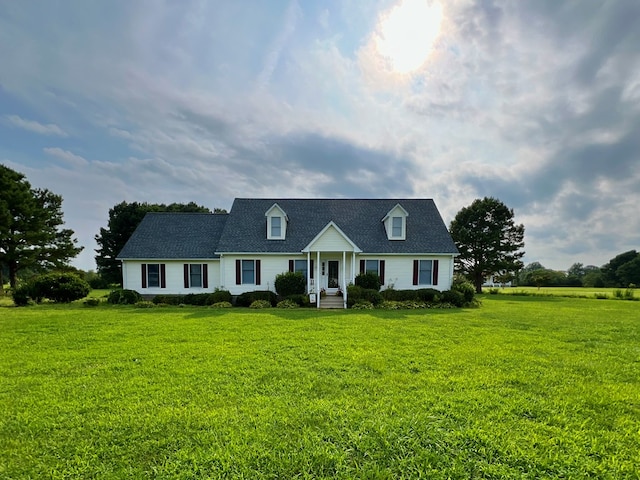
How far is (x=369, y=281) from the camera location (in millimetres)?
18781

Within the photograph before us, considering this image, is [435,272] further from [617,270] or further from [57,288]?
[617,270]

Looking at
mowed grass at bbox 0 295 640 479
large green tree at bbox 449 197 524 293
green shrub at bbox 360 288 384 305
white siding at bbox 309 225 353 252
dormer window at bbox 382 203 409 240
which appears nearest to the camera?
mowed grass at bbox 0 295 640 479

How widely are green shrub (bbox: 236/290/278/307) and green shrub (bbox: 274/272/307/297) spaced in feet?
2.31

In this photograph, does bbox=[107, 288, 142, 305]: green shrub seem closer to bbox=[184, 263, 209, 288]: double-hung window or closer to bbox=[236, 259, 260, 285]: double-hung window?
bbox=[184, 263, 209, 288]: double-hung window

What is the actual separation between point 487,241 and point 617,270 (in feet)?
139

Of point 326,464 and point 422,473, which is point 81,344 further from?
point 422,473

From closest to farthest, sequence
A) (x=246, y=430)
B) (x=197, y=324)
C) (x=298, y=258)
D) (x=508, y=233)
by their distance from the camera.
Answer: (x=246, y=430), (x=197, y=324), (x=298, y=258), (x=508, y=233)

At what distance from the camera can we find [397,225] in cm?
2092

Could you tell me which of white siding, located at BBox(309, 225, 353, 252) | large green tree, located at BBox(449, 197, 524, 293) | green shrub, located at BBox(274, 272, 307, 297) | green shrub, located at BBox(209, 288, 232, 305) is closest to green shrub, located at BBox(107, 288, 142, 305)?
green shrub, located at BBox(209, 288, 232, 305)

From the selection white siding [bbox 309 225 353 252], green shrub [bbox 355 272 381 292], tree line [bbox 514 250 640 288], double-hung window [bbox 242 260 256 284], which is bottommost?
tree line [bbox 514 250 640 288]

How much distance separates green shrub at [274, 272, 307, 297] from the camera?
1816cm

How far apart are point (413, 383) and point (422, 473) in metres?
2.28

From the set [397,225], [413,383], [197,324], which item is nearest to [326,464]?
[413,383]

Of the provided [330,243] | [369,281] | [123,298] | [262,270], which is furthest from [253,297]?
[123,298]
